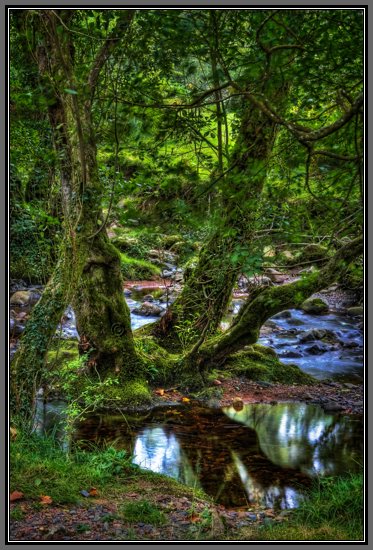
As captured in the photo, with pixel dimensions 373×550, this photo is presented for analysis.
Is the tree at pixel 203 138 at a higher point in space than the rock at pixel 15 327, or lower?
higher

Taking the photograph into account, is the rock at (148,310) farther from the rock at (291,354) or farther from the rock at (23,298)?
the rock at (291,354)

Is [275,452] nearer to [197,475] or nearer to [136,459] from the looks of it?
[197,475]

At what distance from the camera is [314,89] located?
14.4 feet

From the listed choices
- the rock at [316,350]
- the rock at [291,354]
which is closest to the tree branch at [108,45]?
the rock at [291,354]

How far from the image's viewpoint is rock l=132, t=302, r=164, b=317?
14.5 m

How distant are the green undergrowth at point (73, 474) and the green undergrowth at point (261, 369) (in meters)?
4.29

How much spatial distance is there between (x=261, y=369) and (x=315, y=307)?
19.3 ft

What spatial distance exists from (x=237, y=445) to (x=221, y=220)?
3.10 meters

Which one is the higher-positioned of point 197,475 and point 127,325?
point 127,325

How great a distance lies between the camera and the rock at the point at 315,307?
15531mm

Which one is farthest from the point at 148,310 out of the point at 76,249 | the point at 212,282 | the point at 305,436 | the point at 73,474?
the point at 73,474

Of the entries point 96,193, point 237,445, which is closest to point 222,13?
point 96,193

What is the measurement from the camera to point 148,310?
14.6m

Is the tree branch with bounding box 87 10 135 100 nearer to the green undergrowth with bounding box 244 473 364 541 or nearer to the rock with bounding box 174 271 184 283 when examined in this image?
the green undergrowth with bounding box 244 473 364 541
